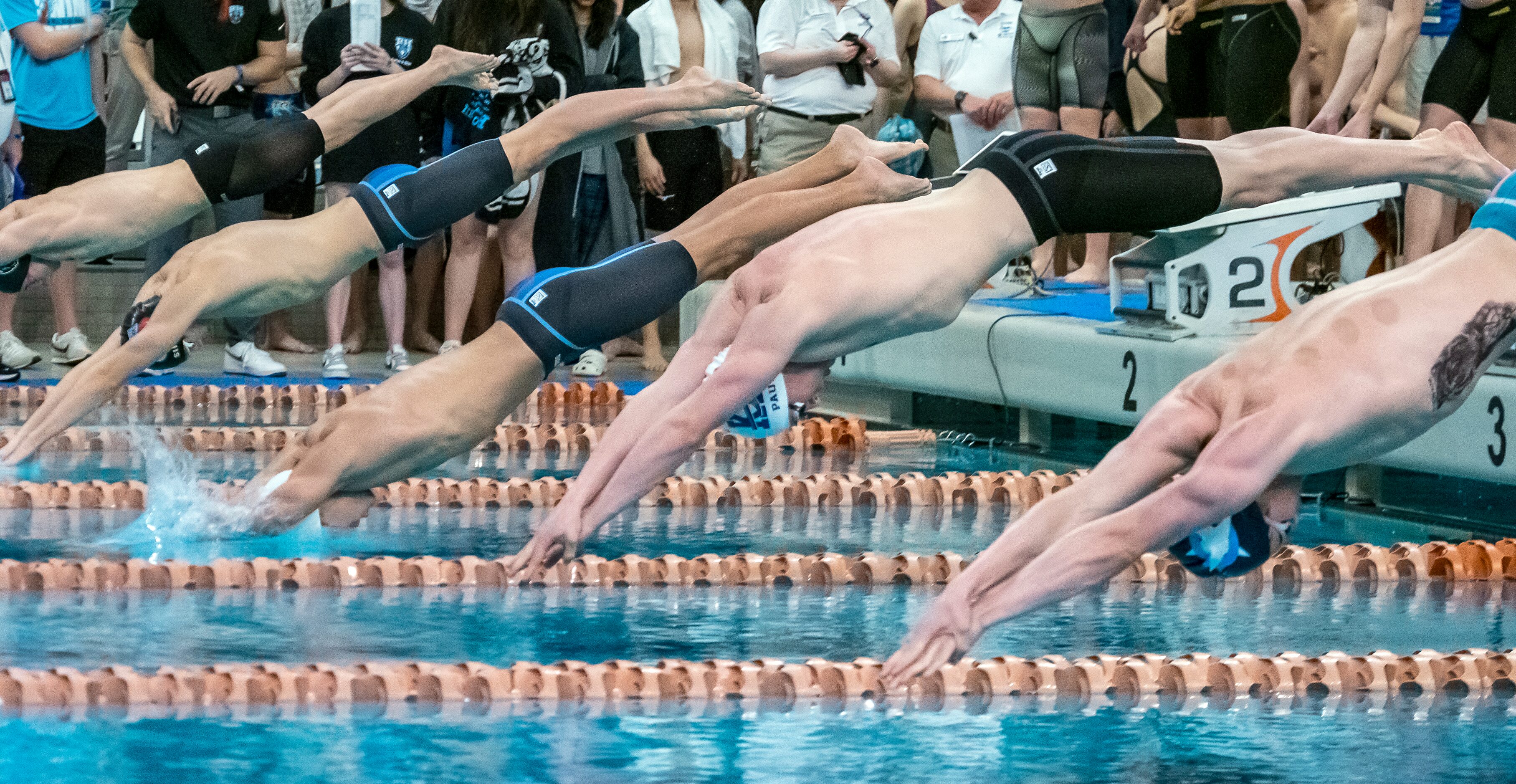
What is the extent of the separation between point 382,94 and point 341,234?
0.75 metres

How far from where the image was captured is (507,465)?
6.98 metres

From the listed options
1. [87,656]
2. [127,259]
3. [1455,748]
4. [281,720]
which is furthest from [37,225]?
[127,259]

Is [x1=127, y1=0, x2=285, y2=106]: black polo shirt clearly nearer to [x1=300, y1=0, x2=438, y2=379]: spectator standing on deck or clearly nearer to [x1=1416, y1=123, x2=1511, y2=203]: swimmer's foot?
[x1=300, y1=0, x2=438, y2=379]: spectator standing on deck

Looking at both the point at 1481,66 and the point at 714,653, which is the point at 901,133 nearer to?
the point at 1481,66

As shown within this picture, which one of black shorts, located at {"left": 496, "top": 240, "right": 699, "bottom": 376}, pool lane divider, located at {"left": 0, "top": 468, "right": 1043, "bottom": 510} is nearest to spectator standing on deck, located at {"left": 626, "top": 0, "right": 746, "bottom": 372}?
pool lane divider, located at {"left": 0, "top": 468, "right": 1043, "bottom": 510}

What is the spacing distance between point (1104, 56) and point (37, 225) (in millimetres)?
4242

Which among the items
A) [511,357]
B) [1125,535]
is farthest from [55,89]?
[1125,535]

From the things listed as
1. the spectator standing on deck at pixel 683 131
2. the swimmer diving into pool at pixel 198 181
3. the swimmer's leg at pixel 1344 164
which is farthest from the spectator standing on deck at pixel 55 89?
the swimmer's leg at pixel 1344 164

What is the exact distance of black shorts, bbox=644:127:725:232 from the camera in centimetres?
852

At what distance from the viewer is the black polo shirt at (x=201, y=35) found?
7910mm

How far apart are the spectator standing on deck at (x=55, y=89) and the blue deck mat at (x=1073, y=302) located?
3.96m

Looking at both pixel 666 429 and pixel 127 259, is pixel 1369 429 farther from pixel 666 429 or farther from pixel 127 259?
pixel 127 259

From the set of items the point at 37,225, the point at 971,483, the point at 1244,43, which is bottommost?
the point at 971,483

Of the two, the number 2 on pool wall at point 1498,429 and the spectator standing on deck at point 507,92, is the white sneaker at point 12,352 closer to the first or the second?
the spectator standing on deck at point 507,92
